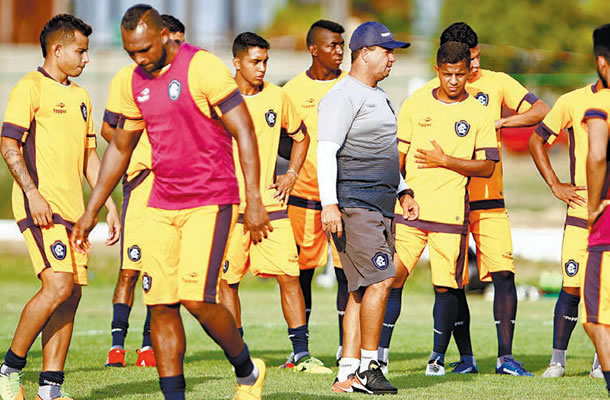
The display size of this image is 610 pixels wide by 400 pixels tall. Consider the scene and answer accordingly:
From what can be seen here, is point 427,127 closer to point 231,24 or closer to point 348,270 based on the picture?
point 348,270

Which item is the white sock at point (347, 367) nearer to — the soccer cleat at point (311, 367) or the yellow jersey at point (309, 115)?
the soccer cleat at point (311, 367)

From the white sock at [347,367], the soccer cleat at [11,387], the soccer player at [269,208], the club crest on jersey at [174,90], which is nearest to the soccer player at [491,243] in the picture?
the soccer player at [269,208]

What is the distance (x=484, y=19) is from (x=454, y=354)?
3039 centimetres

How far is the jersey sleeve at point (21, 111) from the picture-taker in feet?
25.5

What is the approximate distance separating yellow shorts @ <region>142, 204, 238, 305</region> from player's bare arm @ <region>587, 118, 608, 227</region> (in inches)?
81.4

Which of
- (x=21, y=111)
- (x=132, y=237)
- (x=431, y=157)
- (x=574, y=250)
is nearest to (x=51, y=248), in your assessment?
(x=21, y=111)

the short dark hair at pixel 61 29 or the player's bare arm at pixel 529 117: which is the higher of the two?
the short dark hair at pixel 61 29

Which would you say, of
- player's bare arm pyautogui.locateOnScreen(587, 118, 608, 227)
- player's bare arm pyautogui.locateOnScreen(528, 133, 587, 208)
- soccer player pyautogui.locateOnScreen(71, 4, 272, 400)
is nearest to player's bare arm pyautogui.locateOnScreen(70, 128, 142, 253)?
soccer player pyautogui.locateOnScreen(71, 4, 272, 400)

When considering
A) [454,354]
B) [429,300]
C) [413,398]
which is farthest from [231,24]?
[413,398]

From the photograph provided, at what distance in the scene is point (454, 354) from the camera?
36.6 feet

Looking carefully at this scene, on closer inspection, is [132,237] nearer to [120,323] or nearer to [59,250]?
[120,323]

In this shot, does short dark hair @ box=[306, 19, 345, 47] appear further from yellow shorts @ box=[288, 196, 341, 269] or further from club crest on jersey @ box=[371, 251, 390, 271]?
club crest on jersey @ box=[371, 251, 390, 271]

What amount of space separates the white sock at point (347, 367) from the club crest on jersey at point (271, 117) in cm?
231

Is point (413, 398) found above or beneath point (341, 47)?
beneath
